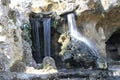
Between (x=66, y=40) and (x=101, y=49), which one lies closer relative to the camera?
(x=66, y=40)

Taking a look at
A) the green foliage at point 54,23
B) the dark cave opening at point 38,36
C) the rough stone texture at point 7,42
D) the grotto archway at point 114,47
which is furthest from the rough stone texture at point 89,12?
the rough stone texture at point 7,42

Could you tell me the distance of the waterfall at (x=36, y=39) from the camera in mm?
17484

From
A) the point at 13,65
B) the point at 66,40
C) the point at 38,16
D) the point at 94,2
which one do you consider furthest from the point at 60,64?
the point at 13,65

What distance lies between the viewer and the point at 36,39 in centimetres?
1756

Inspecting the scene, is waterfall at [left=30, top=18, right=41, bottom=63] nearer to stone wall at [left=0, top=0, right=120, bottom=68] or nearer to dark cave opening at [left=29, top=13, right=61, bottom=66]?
dark cave opening at [left=29, top=13, right=61, bottom=66]

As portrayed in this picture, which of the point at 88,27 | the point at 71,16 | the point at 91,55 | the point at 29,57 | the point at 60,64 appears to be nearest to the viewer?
the point at 29,57

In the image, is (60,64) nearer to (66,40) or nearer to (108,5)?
(66,40)

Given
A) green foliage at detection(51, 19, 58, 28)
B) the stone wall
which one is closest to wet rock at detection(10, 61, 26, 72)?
the stone wall

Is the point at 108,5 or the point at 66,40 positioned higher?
the point at 108,5

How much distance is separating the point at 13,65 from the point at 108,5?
36.3ft

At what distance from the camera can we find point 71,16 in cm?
1848

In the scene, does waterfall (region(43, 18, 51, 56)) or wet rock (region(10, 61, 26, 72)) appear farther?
waterfall (region(43, 18, 51, 56))

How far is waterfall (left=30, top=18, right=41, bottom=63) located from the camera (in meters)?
17.5

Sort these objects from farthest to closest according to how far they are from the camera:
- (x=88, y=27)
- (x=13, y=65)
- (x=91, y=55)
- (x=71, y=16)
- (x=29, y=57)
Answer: (x=88, y=27), (x=71, y=16), (x=91, y=55), (x=29, y=57), (x=13, y=65)
